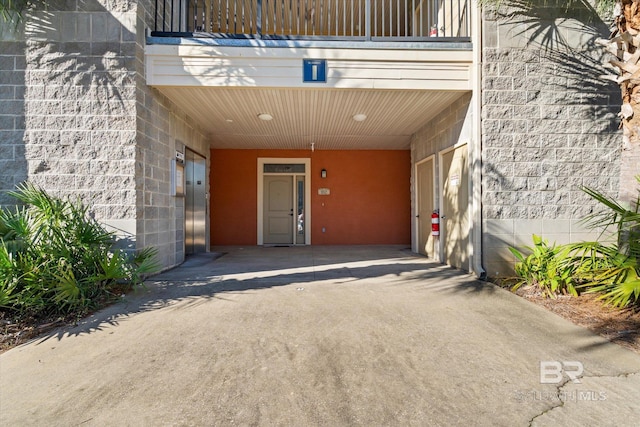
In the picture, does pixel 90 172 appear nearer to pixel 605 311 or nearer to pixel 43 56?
pixel 43 56

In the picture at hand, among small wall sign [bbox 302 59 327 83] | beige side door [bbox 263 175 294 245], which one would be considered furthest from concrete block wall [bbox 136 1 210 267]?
beige side door [bbox 263 175 294 245]

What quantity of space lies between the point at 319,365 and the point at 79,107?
4.78 metres

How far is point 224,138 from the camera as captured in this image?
8680 millimetres

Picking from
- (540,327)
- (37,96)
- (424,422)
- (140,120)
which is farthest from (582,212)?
(37,96)

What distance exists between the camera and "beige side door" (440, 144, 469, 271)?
5.56 metres

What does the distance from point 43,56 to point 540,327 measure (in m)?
6.89

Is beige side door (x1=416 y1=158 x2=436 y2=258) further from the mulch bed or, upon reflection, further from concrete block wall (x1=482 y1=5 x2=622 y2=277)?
the mulch bed

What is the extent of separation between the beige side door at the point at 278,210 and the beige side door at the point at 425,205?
378 centimetres

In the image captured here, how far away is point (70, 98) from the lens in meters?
4.71

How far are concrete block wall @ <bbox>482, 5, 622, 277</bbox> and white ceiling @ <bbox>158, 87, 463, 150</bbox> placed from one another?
0.79 m

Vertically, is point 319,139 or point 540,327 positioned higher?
point 319,139

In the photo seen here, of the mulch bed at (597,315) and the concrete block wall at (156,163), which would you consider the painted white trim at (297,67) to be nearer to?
the concrete block wall at (156,163)

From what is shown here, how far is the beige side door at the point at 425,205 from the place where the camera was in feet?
24.0

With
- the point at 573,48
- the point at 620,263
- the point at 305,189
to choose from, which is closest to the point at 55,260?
the point at 620,263
